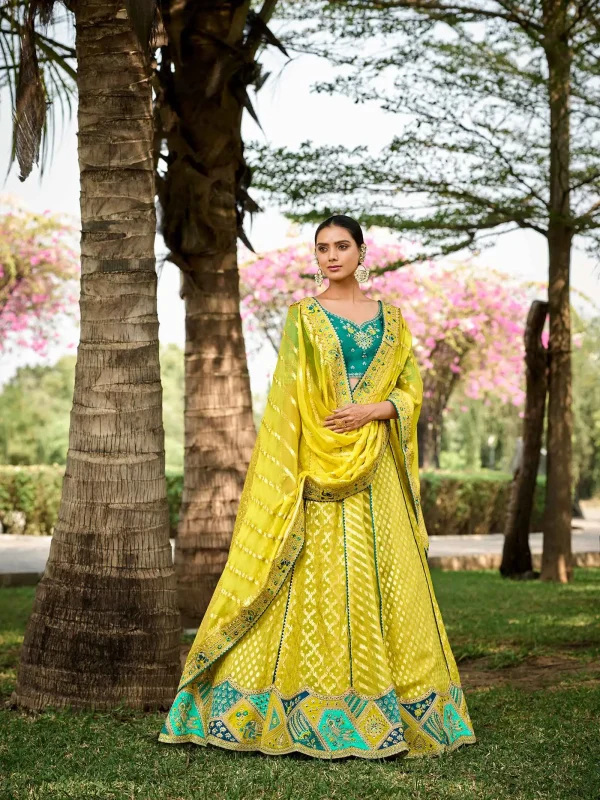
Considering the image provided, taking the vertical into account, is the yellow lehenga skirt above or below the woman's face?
below

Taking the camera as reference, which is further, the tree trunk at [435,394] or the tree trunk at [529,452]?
the tree trunk at [435,394]

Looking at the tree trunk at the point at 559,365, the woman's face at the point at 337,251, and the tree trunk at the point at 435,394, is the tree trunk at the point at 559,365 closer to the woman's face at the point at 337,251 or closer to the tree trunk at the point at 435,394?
the woman's face at the point at 337,251

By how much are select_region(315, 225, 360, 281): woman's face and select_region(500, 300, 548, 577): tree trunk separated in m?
6.36

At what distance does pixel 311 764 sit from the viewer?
3.40 metres

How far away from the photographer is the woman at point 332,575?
354cm

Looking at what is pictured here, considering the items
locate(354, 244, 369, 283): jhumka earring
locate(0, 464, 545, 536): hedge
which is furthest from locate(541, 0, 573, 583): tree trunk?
locate(354, 244, 369, 283): jhumka earring

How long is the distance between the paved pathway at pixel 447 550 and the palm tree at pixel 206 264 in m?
3.40

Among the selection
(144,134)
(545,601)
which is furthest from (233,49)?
(545,601)

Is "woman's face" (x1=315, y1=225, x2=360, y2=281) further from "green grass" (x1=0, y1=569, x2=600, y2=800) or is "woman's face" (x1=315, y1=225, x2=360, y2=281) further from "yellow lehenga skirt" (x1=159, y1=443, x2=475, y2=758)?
"green grass" (x1=0, y1=569, x2=600, y2=800)

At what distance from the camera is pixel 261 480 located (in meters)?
3.81

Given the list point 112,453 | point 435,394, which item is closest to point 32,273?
point 435,394

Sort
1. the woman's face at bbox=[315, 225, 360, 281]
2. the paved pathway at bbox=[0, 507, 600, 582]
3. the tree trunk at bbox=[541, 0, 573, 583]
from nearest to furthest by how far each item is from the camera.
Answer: the woman's face at bbox=[315, 225, 360, 281]
the tree trunk at bbox=[541, 0, 573, 583]
the paved pathway at bbox=[0, 507, 600, 582]

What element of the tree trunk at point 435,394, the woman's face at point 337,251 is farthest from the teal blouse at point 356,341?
the tree trunk at point 435,394

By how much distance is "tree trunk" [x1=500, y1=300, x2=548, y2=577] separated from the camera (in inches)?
392
